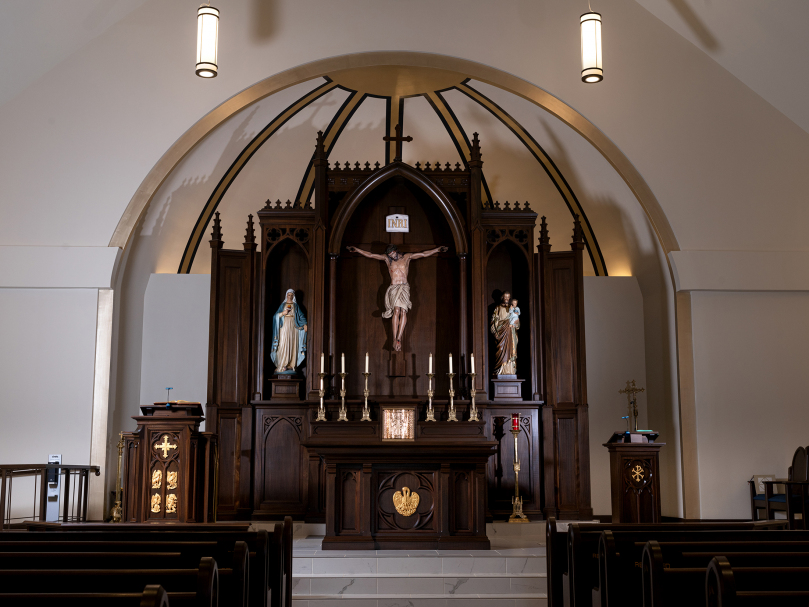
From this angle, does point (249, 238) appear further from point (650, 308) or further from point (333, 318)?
point (650, 308)

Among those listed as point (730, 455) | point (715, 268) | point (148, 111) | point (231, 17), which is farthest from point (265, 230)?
point (730, 455)

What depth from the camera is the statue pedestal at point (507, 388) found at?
9.13 meters

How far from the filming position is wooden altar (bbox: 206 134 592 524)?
29.2 feet

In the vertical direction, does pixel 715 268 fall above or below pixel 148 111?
below

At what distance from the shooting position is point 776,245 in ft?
29.7

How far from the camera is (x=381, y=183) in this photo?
30.9 feet

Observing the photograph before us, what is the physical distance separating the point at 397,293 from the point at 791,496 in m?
4.55

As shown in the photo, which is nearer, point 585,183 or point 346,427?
point 346,427

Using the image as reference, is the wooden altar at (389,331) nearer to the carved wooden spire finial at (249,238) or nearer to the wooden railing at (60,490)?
the carved wooden spire finial at (249,238)

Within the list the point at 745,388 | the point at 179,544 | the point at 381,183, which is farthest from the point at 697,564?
the point at 381,183

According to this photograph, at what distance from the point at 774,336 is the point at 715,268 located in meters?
0.99

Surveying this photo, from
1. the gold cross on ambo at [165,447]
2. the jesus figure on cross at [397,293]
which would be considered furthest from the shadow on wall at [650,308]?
the gold cross on ambo at [165,447]

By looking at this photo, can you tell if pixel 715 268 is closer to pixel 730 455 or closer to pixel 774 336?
pixel 774 336

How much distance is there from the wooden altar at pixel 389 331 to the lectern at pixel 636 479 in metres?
1.49
